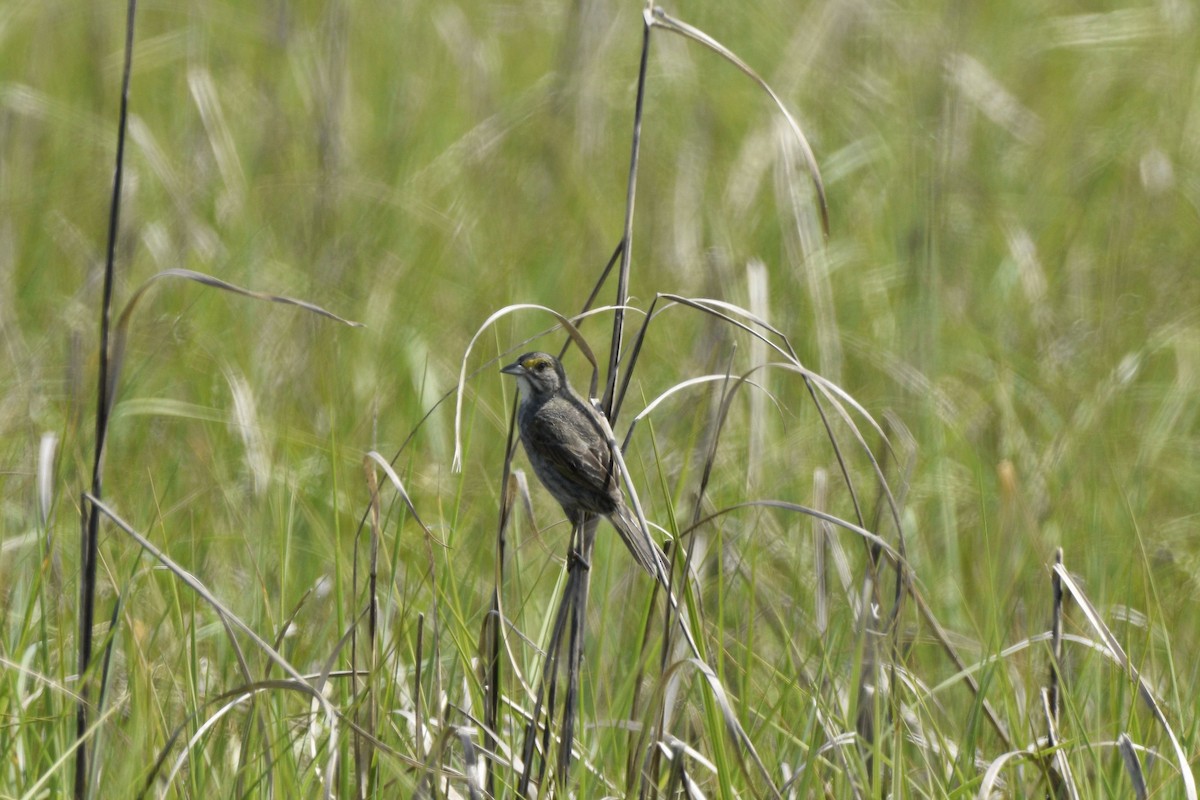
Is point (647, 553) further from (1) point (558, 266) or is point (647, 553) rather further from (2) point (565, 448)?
(1) point (558, 266)

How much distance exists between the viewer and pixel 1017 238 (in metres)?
5.28

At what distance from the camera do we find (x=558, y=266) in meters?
5.04

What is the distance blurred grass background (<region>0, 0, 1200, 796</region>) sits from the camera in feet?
10.7

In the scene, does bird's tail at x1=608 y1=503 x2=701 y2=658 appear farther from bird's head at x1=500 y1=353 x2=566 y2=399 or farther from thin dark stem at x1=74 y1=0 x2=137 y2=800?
thin dark stem at x1=74 y1=0 x2=137 y2=800

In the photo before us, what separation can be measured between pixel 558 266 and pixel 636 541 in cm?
264

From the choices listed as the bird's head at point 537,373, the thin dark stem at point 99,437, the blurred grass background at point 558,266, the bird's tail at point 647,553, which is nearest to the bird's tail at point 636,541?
the bird's tail at point 647,553

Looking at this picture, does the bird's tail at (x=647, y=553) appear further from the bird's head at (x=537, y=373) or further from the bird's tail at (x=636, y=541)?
the bird's head at (x=537, y=373)

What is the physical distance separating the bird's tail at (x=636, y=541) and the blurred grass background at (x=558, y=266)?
0.15 m

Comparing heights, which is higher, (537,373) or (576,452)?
(537,373)

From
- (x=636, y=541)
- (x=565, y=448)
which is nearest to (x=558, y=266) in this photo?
(x=565, y=448)

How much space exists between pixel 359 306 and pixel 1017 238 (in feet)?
8.21

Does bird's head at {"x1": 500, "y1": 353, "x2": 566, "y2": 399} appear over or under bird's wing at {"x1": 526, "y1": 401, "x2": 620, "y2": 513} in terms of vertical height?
over

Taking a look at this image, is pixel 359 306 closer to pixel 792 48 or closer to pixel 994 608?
pixel 792 48

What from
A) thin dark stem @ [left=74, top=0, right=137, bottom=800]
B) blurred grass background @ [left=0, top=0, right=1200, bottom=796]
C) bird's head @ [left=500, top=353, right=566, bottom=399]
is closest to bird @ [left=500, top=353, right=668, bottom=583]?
bird's head @ [left=500, top=353, right=566, bottom=399]
